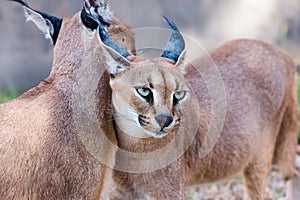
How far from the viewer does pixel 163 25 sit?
9.60 meters

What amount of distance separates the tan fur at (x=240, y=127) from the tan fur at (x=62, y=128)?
21.2 inches

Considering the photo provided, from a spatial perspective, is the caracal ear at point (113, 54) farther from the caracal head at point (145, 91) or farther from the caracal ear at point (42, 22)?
the caracal ear at point (42, 22)

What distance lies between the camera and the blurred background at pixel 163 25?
937 centimetres

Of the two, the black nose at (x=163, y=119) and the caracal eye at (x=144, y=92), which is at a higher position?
the caracal eye at (x=144, y=92)

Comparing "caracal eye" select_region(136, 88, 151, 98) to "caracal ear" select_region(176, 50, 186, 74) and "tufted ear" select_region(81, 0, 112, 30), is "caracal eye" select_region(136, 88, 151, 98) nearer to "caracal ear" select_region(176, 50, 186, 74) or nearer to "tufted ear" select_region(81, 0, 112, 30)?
"caracal ear" select_region(176, 50, 186, 74)

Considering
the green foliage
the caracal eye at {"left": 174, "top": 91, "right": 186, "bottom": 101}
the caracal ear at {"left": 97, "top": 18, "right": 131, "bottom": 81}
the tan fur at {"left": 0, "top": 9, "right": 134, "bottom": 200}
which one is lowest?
the green foliage

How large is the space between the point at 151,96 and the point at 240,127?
6.26 ft

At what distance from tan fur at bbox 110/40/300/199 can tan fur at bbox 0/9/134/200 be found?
0.54m

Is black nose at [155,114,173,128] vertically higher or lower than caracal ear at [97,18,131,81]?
lower

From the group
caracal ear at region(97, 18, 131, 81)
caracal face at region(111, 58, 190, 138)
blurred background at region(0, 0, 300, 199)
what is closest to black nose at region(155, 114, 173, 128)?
caracal face at region(111, 58, 190, 138)

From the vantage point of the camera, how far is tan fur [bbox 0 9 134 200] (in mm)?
4223

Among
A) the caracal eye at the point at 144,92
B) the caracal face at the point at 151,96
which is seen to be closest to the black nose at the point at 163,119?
the caracal face at the point at 151,96

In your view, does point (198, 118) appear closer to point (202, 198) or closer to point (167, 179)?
point (167, 179)

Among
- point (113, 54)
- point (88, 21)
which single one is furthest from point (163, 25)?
point (113, 54)
